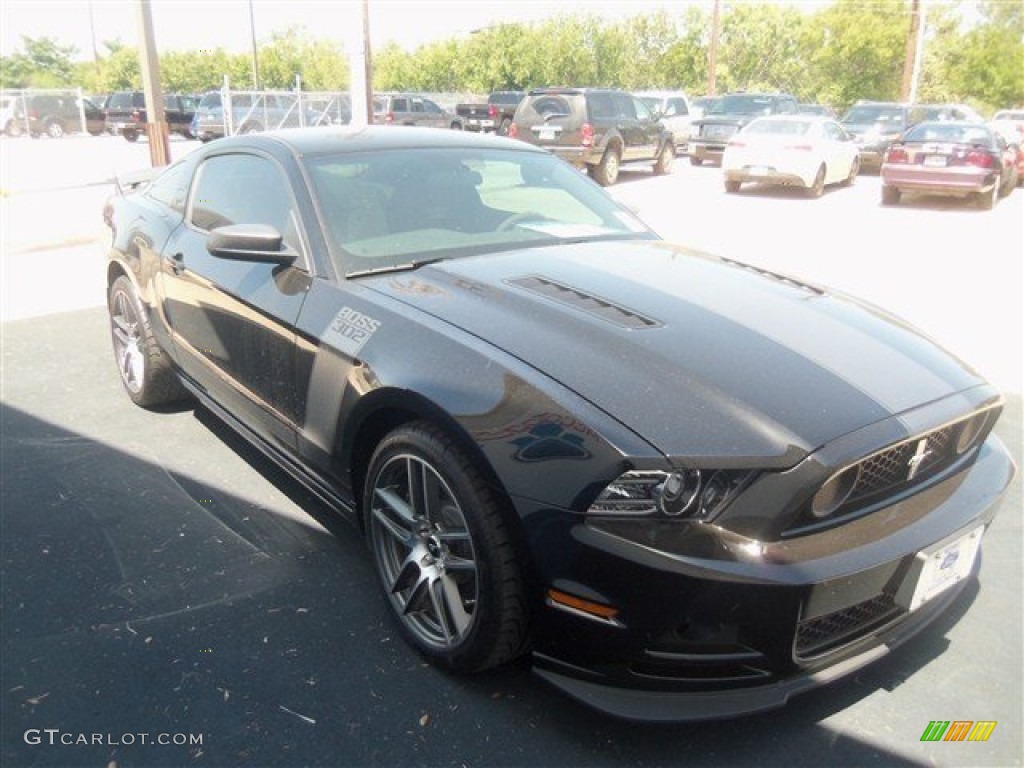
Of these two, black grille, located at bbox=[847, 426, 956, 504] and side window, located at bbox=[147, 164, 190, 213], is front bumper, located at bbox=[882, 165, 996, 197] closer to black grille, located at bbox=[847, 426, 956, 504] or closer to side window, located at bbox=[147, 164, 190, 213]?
side window, located at bbox=[147, 164, 190, 213]

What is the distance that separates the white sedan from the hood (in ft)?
44.3

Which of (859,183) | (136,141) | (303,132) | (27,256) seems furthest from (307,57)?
(303,132)

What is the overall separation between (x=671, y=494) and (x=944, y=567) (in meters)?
0.89

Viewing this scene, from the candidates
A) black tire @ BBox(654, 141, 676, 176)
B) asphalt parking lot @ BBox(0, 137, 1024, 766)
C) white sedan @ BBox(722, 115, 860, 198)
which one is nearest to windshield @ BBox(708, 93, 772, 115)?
black tire @ BBox(654, 141, 676, 176)

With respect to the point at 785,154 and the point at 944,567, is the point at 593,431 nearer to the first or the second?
the point at 944,567

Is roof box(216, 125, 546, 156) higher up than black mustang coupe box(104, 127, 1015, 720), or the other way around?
roof box(216, 125, 546, 156)

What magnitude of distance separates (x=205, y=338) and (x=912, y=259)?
8.42 m

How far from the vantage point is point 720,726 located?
239 centimetres

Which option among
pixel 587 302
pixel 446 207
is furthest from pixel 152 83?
pixel 587 302

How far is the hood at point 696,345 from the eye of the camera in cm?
216

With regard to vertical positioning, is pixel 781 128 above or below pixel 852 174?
above

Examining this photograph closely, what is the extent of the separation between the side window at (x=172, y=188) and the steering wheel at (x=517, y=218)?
69.2 inches

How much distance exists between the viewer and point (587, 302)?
9.09 feet

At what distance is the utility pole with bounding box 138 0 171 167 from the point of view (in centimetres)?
1142
